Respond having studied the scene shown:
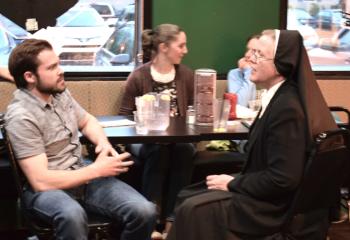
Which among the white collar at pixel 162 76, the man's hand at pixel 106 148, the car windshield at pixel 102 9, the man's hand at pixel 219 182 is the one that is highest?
the car windshield at pixel 102 9

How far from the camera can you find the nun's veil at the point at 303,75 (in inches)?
92.2

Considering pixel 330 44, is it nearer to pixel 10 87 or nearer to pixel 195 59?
pixel 195 59

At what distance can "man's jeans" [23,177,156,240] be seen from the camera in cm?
241

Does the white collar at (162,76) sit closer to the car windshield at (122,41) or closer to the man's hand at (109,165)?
the car windshield at (122,41)

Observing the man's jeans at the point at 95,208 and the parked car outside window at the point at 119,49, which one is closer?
the man's jeans at the point at 95,208

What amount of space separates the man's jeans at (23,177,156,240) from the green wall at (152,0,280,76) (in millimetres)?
1792

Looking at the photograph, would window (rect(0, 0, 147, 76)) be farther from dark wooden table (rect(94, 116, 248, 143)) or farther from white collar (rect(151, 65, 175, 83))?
dark wooden table (rect(94, 116, 248, 143))

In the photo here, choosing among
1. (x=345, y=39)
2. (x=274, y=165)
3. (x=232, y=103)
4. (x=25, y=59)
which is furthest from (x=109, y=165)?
(x=345, y=39)

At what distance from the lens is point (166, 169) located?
3.50 meters

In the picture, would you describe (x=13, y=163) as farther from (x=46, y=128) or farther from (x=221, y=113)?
(x=221, y=113)

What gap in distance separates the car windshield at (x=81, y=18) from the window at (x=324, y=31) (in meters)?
1.46

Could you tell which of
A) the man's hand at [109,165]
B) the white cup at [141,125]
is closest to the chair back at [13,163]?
the man's hand at [109,165]

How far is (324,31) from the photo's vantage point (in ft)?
15.2

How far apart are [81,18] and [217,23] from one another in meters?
A: 0.98
